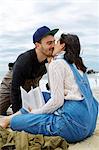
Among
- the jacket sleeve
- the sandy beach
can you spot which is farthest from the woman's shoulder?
the jacket sleeve

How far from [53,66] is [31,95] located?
59 cm

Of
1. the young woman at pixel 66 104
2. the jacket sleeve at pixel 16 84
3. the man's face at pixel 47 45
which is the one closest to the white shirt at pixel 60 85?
the young woman at pixel 66 104

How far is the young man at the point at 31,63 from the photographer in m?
4.92

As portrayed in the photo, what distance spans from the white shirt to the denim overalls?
0.16 ft

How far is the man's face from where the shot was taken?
16.0ft

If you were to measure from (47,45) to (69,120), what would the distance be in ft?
4.24

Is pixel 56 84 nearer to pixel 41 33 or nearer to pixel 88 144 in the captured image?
pixel 88 144

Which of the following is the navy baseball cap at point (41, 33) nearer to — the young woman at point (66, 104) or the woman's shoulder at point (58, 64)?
the young woman at point (66, 104)

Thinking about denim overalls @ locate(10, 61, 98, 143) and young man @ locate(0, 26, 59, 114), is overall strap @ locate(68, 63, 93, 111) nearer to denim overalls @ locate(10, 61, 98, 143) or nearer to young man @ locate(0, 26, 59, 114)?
denim overalls @ locate(10, 61, 98, 143)

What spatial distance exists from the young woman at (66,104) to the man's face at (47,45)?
72 centimetres

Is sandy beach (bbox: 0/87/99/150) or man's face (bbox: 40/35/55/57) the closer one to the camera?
sandy beach (bbox: 0/87/99/150)

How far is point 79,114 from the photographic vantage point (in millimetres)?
3980

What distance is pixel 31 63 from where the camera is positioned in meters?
5.21

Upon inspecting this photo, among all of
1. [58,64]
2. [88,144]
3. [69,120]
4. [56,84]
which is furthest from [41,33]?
[88,144]
